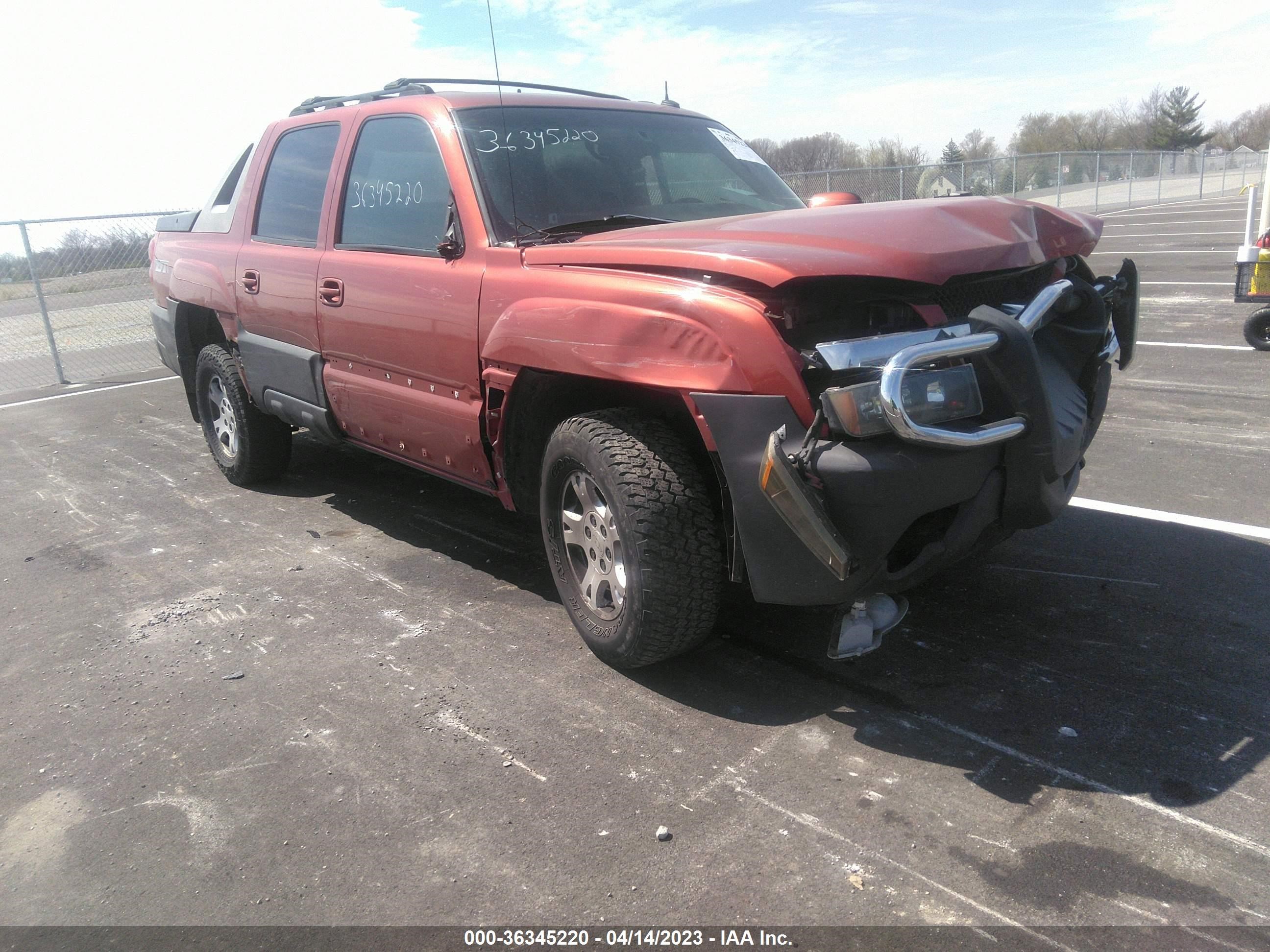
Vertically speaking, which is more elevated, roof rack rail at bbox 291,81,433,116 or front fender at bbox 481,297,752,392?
roof rack rail at bbox 291,81,433,116

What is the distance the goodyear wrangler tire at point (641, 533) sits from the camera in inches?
118

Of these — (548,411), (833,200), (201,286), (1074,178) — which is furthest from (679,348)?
(1074,178)

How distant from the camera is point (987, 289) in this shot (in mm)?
3062

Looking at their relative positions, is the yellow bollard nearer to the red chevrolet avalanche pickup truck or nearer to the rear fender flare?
the red chevrolet avalanche pickup truck

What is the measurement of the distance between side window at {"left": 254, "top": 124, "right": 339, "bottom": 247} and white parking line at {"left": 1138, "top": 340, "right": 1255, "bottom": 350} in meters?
7.12

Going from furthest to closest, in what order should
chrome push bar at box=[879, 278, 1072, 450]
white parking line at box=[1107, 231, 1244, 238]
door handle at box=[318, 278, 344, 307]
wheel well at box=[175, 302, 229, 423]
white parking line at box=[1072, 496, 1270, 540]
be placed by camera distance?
1. white parking line at box=[1107, 231, 1244, 238]
2. wheel well at box=[175, 302, 229, 423]
3. door handle at box=[318, 278, 344, 307]
4. white parking line at box=[1072, 496, 1270, 540]
5. chrome push bar at box=[879, 278, 1072, 450]

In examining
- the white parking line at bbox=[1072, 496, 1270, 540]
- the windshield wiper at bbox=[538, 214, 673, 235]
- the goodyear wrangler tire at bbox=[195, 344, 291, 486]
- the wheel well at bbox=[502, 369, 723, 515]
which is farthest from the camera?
the goodyear wrangler tire at bbox=[195, 344, 291, 486]

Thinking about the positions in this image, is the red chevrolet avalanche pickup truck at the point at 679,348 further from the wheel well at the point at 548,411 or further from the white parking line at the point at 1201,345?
the white parking line at the point at 1201,345

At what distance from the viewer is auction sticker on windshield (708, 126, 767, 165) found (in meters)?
4.77

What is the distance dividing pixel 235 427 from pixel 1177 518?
5060mm

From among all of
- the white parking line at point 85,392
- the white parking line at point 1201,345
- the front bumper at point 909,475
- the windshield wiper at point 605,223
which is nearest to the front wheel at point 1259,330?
the white parking line at point 1201,345

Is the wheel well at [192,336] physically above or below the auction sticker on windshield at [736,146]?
below

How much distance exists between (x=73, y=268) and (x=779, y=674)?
11.7m

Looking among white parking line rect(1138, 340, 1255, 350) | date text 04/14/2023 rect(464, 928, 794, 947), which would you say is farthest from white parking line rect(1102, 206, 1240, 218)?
date text 04/14/2023 rect(464, 928, 794, 947)
